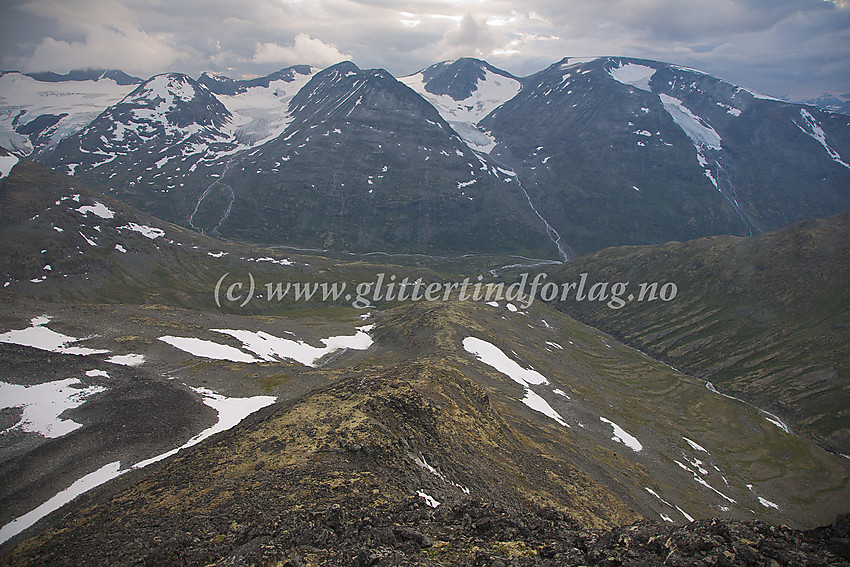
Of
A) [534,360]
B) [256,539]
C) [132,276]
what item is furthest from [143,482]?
[132,276]

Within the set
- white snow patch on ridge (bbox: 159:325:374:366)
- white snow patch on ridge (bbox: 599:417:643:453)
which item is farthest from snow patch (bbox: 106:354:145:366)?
white snow patch on ridge (bbox: 599:417:643:453)

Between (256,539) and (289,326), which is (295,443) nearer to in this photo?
(256,539)

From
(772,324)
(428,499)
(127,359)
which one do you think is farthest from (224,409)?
(772,324)

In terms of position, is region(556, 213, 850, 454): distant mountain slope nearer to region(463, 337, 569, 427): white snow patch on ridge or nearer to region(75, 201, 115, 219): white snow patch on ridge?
region(463, 337, 569, 427): white snow patch on ridge

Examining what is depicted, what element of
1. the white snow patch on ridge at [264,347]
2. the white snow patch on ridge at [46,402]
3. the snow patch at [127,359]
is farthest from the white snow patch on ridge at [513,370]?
the white snow patch on ridge at [46,402]

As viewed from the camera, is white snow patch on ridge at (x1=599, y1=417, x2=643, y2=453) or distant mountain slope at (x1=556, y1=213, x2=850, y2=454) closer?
white snow patch on ridge at (x1=599, y1=417, x2=643, y2=453)

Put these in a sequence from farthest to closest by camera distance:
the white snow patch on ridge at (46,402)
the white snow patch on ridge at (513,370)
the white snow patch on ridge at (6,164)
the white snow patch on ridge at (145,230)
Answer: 1. the white snow patch on ridge at (145,230)
2. the white snow patch on ridge at (6,164)
3. the white snow patch on ridge at (513,370)
4. the white snow patch on ridge at (46,402)

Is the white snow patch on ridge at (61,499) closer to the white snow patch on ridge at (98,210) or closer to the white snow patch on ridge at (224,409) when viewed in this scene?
the white snow patch on ridge at (224,409)

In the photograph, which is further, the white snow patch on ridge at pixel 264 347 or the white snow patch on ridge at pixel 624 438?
the white snow patch on ridge at pixel 624 438
